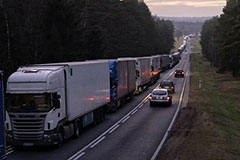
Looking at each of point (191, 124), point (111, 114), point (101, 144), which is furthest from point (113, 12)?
point (101, 144)

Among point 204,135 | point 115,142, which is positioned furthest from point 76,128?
point 204,135

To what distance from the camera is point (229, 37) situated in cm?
6241

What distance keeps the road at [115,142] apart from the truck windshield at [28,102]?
2.09 meters

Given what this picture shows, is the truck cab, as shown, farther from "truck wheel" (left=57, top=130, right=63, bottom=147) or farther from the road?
the road

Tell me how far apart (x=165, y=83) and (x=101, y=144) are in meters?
27.4

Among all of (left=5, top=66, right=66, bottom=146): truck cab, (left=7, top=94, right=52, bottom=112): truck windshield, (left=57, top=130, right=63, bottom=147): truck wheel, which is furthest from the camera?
(left=57, top=130, right=63, bottom=147): truck wheel

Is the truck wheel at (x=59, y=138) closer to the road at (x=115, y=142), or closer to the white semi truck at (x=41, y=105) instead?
the white semi truck at (x=41, y=105)

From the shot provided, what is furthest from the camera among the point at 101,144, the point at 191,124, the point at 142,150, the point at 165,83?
the point at 165,83

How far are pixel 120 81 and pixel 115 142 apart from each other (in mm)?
13639

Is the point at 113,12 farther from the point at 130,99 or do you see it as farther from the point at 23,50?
the point at 23,50

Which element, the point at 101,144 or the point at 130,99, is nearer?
the point at 101,144

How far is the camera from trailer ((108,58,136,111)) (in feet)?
108

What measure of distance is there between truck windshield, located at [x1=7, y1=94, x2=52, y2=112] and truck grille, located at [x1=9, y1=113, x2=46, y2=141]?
→ 0.35 m

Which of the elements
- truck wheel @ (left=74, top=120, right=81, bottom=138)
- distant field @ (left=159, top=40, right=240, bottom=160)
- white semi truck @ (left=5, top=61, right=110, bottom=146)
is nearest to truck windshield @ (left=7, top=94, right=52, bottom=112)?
white semi truck @ (left=5, top=61, right=110, bottom=146)
